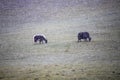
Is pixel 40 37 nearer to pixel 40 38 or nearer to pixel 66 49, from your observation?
pixel 40 38

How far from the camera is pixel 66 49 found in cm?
450

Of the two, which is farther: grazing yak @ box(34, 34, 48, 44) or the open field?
grazing yak @ box(34, 34, 48, 44)

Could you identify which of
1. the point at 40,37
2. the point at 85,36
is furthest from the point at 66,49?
the point at 40,37

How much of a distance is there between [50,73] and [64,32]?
0.76 meters

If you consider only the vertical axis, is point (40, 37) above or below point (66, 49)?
above

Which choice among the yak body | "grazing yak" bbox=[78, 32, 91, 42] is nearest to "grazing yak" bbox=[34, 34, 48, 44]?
the yak body

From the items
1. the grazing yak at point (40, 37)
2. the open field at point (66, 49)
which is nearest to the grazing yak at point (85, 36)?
the open field at point (66, 49)

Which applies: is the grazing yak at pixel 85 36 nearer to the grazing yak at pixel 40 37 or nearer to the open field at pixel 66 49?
the open field at pixel 66 49

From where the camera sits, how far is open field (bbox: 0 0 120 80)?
4.39 m

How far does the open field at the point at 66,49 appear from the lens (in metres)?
4.39

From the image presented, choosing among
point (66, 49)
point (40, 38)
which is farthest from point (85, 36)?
point (40, 38)

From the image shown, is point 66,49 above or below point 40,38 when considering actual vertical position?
below

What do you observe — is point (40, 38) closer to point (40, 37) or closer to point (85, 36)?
point (40, 37)

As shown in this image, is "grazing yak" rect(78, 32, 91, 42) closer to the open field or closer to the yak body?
the open field
